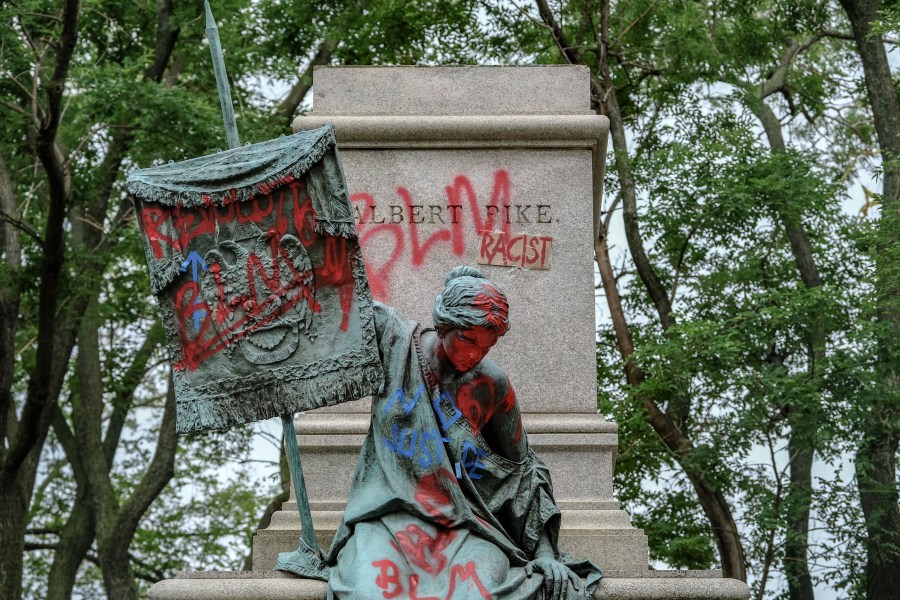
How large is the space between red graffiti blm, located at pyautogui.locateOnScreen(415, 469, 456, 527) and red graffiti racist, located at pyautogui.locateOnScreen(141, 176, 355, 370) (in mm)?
719

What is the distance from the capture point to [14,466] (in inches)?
570

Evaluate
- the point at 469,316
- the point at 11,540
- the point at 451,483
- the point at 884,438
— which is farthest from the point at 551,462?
the point at 11,540

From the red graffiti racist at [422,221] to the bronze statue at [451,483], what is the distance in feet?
3.72

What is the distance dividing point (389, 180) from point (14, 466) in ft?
25.9

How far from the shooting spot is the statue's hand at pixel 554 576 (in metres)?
6.12

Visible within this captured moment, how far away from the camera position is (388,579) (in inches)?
236

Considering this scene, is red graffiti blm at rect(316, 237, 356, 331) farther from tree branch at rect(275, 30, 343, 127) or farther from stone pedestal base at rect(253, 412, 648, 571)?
tree branch at rect(275, 30, 343, 127)

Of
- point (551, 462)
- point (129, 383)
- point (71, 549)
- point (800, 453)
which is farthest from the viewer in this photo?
point (129, 383)

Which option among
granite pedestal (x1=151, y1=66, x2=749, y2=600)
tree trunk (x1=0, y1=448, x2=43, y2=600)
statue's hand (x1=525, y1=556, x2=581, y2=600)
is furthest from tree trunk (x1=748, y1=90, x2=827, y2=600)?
statue's hand (x1=525, y1=556, x2=581, y2=600)

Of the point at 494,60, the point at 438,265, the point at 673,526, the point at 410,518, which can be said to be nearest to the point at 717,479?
the point at 673,526

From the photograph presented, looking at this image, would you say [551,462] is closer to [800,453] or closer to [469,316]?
[469,316]

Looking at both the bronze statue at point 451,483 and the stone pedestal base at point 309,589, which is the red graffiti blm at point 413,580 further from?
the stone pedestal base at point 309,589

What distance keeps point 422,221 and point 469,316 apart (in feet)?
5.22

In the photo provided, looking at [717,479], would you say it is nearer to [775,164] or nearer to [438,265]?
[775,164]
